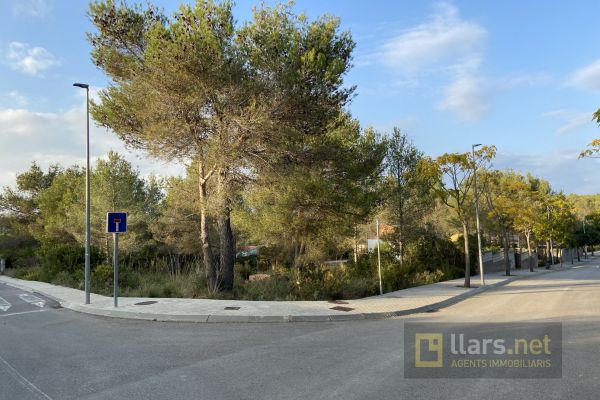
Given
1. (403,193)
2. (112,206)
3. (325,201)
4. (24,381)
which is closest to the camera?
Result: (24,381)

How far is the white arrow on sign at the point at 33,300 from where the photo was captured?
1534 centimetres

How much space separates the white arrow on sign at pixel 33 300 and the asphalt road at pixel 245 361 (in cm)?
347

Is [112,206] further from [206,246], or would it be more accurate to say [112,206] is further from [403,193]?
[403,193]

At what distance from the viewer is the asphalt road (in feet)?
17.8

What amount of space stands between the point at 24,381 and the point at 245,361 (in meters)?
3.15

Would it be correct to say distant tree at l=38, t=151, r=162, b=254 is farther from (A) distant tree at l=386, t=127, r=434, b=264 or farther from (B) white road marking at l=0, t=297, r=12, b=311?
(A) distant tree at l=386, t=127, r=434, b=264

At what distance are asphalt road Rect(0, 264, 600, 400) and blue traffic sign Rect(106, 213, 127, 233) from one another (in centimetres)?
268

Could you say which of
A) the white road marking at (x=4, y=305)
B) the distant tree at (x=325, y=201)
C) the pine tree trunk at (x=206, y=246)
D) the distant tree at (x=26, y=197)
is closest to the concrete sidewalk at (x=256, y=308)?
the white road marking at (x=4, y=305)

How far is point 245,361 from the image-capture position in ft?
22.9

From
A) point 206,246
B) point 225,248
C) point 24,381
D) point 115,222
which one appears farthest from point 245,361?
point 206,246

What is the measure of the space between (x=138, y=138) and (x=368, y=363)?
13247 mm

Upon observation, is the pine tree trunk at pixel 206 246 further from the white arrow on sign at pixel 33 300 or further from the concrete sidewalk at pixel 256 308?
the white arrow on sign at pixel 33 300

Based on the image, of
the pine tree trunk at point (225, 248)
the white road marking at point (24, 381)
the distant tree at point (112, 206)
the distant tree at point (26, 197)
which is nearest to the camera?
the white road marking at point (24, 381)

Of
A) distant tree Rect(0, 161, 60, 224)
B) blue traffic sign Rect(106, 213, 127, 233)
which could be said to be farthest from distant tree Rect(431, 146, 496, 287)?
distant tree Rect(0, 161, 60, 224)
